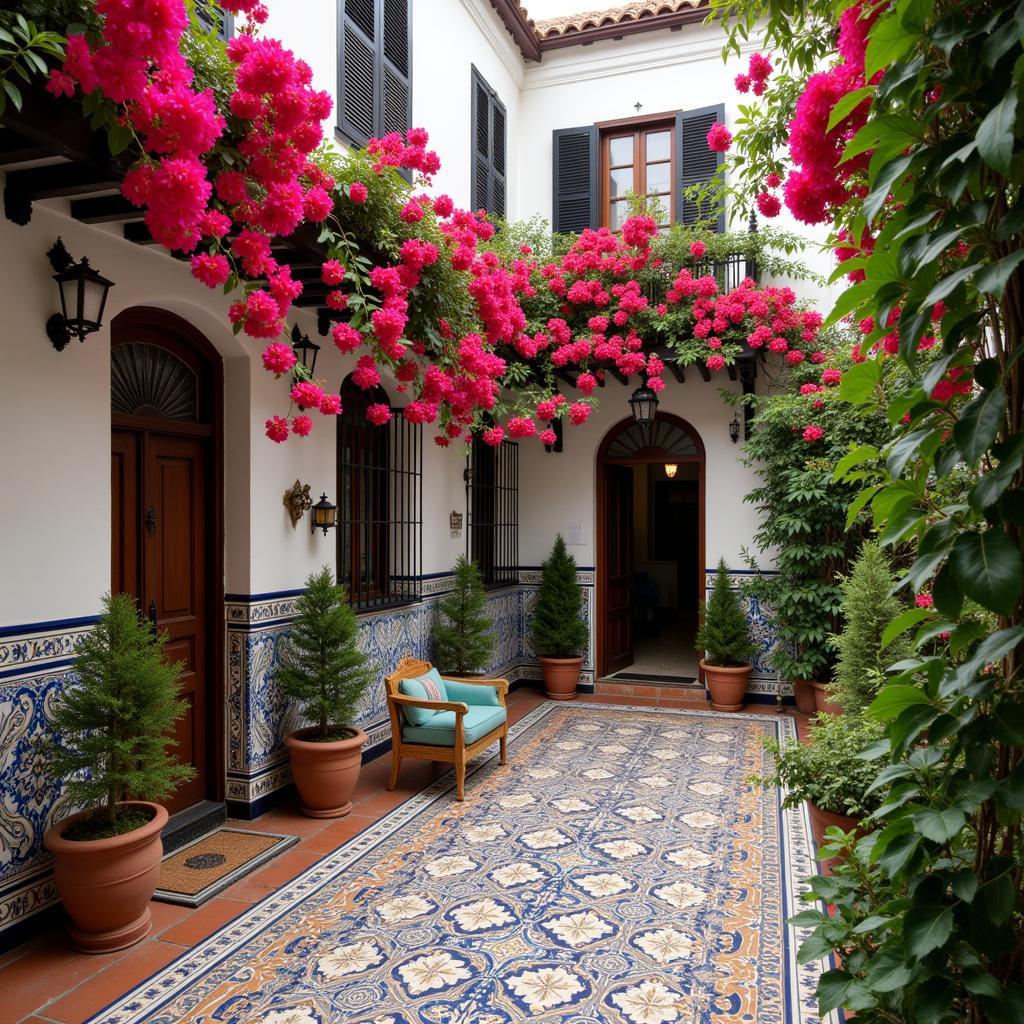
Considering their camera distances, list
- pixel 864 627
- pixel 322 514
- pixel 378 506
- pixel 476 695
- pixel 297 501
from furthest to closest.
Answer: pixel 378 506 < pixel 476 695 < pixel 322 514 < pixel 297 501 < pixel 864 627

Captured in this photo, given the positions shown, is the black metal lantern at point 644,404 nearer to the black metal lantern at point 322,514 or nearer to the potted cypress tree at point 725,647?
the potted cypress tree at point 725,647

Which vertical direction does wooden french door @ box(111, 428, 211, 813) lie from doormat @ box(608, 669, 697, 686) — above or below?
above

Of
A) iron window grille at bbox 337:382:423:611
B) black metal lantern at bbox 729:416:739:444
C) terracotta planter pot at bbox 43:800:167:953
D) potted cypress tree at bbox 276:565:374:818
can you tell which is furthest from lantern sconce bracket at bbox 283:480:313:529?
black metal lantern at bbox 729:416:739:444

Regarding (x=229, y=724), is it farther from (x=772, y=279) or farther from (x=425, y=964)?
(x=772, y=279)

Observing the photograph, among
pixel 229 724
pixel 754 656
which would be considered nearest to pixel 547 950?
pixel 229 724

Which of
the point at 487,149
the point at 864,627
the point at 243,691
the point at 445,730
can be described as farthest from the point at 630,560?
the point at 243,691

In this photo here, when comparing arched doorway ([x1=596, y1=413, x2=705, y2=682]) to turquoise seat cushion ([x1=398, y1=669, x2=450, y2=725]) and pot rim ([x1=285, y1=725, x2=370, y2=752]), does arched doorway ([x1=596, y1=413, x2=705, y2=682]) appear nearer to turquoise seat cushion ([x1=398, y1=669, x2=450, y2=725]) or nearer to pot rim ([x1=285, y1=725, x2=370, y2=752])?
turquoise seat cushion ([x1=398, y1=669, x2=450, y2=725])

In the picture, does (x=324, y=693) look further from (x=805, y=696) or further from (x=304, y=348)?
(x=805, y=696)

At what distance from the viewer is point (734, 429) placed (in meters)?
7.91

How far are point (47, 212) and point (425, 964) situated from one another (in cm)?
359

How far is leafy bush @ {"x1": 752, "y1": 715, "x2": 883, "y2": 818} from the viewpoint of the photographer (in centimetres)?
314

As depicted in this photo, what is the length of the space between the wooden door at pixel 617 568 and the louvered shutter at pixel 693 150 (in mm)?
2919

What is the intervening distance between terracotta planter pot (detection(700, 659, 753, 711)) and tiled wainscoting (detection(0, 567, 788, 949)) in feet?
1.08

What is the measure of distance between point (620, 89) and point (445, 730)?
721cm
